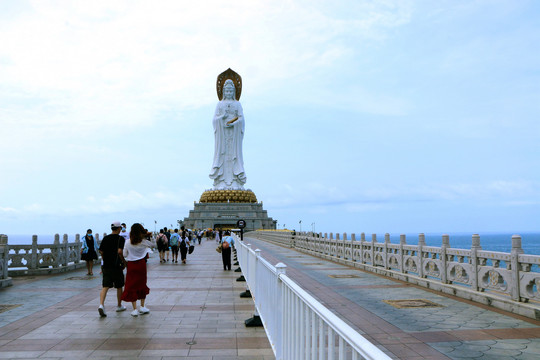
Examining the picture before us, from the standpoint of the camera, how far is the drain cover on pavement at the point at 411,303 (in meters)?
8.68

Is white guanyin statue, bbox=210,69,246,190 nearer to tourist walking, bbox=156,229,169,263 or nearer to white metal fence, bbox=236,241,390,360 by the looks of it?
tourist walking, bbox=156,229,169,263

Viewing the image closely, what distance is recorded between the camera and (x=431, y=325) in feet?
23.1

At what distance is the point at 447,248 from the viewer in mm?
10477

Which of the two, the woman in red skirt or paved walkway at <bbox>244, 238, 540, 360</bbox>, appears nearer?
paved walkway at <bbox>244, 238, 540, 360</bbox>

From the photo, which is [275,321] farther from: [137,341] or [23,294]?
[23,294]

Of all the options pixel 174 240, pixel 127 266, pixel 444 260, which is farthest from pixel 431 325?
pixel 174 240

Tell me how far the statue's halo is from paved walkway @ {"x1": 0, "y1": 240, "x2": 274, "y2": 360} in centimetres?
5287

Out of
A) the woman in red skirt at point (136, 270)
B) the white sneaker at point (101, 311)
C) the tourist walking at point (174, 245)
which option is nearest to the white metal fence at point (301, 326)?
the woman in red skirt at point (136, 270)

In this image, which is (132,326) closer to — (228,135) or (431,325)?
(431,325)

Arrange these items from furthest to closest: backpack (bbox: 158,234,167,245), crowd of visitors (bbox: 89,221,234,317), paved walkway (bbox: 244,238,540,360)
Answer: backpack (bbox: 158,234,167,245)
crowd of visitors (bbox: 89,221,234,317)
paved walkway (bbox: 244,238,540,360)

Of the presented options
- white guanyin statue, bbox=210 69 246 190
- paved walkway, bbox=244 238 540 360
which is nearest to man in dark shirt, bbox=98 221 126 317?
paved walkway, bbox=244 238 540 360

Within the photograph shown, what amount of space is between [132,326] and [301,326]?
482cm

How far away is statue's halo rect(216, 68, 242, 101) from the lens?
204 ft

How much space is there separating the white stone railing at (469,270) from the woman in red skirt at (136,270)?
6.61 metres
